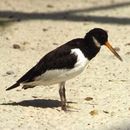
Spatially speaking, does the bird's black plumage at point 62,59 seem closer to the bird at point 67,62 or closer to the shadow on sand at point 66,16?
the bird at point 67,62

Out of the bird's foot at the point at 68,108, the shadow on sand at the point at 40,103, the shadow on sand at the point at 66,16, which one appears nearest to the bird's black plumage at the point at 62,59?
the shadow on sand at the point at 40,103

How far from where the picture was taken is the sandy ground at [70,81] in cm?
757

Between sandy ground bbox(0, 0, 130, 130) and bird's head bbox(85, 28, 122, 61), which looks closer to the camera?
sandy ground bbox(0, 0, 130, 130)

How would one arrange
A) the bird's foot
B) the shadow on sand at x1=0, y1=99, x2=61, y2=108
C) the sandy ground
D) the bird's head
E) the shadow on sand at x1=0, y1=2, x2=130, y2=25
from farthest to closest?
1. the shadow on sand at x1=0, y1=2, x2=130, y2=25
2. the shadow on sand at x1=0, y1=99, x2=61, y2=108
3. the bird's foot
4. the bird's head
5. the sandy ground

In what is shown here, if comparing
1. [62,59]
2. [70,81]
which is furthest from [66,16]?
[62,59]

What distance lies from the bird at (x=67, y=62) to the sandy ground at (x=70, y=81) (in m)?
0.40

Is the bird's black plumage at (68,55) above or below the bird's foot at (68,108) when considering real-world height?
above

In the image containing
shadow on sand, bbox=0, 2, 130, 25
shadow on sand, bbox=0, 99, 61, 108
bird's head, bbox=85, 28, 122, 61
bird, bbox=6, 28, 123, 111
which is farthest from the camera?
shadow on sand, bbox=0, 2, 130, 25

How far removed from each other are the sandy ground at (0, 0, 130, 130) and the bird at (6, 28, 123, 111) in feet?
1.32

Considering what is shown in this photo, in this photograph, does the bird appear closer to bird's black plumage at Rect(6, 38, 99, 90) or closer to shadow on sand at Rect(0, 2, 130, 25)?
bird's black plumage at Rect(6, 38, 99, 90)

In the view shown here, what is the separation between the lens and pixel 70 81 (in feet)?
30.9

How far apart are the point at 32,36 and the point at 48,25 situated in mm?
1009

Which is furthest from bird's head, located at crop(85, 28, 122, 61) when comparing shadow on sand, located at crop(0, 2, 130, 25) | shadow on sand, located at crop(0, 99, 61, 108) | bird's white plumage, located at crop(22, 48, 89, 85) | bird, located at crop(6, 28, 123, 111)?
shadow on sand, located at crop(0, 2, 130, 25)

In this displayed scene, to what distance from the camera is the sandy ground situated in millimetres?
7570
